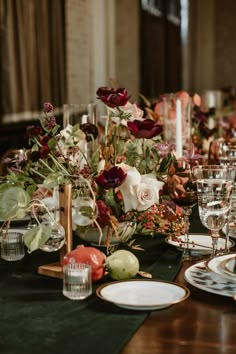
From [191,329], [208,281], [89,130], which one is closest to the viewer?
[191,329]

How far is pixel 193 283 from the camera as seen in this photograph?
169cm

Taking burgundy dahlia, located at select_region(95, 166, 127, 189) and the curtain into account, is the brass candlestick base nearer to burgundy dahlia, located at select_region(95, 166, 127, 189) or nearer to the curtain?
burgundy dahlia, located at select_region(95, 166, 127, 189)

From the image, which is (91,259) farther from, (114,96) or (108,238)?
(114,96)

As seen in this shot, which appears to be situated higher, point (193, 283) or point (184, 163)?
point (184, 163)

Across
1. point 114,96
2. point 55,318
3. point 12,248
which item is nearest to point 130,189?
point 114,96

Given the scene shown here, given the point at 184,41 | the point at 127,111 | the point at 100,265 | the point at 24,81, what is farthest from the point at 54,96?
the point at 184,41

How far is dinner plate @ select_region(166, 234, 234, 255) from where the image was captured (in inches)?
78.8

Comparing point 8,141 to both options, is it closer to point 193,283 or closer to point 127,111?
point 127,111

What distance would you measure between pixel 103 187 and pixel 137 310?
385mm

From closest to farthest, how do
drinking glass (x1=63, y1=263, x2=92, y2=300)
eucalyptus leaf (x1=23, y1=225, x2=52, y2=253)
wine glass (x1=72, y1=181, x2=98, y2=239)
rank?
drinking glass (x1=63, y1=263, x2=92, y2=300), eucalyptus leaf (x1=23, y1=225, x2=52, y2=253), wine glass (x1=72, y1=181, x2=98, y2=239)

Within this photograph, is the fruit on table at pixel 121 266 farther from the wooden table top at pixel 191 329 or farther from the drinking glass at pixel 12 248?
the drinking glass at pixel 12 248

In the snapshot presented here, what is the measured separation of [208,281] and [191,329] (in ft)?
0.97

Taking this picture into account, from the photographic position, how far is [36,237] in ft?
5.65

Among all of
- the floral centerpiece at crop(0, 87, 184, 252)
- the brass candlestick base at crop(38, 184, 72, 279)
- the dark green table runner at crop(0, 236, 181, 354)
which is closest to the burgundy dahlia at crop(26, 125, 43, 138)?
the floral centerpiece at crop(0, 87, 184, 252)
